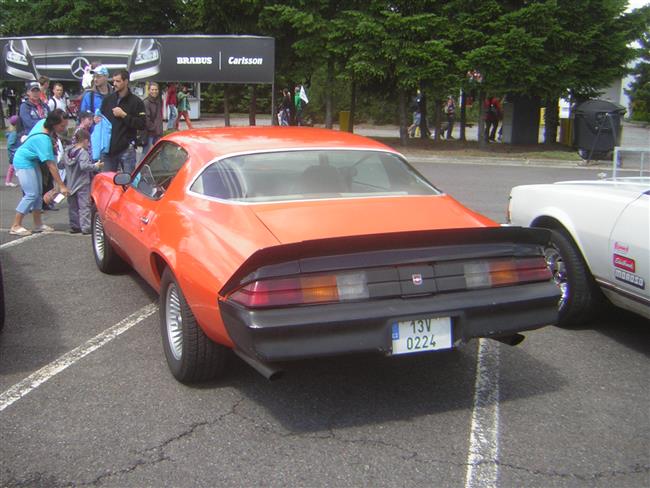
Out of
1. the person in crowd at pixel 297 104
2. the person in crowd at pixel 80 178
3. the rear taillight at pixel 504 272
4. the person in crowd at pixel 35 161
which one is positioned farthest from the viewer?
the person in crowd at pixel 297 104

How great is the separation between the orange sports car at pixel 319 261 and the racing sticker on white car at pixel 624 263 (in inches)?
34.0

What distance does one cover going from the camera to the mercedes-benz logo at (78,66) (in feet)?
75.4

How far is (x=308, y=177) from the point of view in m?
4.60

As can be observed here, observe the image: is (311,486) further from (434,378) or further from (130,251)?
(130,251)

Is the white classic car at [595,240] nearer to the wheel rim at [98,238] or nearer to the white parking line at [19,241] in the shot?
the wheel rim at [98,238]

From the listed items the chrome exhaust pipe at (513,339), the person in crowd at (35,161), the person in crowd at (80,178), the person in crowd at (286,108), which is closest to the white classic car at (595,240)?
the chrome exhaust pipe at (513,339)

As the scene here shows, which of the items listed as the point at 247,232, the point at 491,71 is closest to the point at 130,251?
the point at 247,232

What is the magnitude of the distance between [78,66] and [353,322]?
2203cm

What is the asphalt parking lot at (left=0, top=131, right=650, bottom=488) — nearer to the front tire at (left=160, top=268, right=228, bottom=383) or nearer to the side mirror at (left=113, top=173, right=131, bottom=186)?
the front tire at (left=160, top=268, right=228, bottom=383)

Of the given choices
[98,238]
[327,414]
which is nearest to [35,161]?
[98,238]

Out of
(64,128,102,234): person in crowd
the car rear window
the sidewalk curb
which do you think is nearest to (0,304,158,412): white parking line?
the car rear window

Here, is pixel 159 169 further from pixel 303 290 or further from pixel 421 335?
pixel 421 335

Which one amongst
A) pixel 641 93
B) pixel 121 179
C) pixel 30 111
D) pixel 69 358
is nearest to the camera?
pixel 69 358

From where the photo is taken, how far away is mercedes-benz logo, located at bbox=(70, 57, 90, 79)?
23.0 metres
